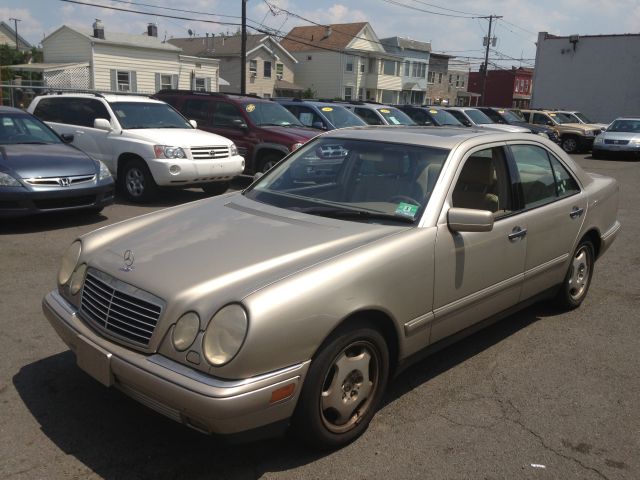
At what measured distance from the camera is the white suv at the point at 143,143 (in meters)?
9.52

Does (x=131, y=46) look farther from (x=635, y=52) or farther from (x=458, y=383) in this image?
(x=458, y=383)

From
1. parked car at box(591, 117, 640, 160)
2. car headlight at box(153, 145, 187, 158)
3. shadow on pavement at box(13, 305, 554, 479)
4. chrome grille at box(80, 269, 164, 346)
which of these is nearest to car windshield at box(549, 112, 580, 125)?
parked car at box(591, 117, 640, 160)

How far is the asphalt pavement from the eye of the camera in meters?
2.97

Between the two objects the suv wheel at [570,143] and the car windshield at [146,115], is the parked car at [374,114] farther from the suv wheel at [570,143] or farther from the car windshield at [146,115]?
the suv wheel at [570,143]

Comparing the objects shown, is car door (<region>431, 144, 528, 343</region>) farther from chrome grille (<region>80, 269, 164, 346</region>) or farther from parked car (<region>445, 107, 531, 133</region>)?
parked car (<region>445, 107, 531, 133</region>)

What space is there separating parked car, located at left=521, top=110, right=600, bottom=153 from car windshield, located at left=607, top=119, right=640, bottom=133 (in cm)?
88

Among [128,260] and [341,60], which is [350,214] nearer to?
[128,260]

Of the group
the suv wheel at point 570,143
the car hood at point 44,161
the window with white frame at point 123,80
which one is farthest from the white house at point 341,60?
the car hood at point 44,161

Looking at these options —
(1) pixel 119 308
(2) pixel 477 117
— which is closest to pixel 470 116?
(2) pixel 477 117

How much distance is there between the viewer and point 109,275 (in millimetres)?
3096

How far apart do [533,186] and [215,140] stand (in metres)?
6.70

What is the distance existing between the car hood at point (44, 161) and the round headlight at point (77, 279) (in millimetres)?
4536

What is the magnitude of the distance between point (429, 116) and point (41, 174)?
540 inches

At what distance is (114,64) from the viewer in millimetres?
35594
